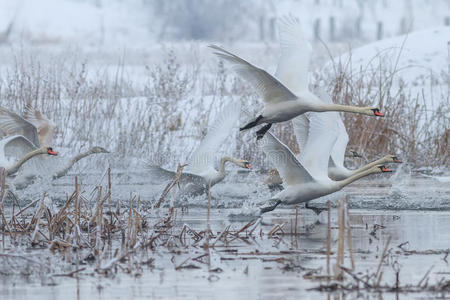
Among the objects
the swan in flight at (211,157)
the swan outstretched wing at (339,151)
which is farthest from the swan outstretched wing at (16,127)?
the swan outstretched wing at (339,151)

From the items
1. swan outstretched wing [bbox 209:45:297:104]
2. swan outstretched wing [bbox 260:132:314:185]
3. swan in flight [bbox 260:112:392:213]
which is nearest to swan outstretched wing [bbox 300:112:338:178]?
swan in flight [bbox 260:112:392:213]

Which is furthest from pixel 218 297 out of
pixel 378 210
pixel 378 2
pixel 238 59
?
pixel 378 2

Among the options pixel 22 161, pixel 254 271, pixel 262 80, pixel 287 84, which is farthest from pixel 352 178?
pixel 22 161

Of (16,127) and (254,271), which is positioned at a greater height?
(16,127)

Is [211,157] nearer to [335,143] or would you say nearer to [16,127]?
[335,143]

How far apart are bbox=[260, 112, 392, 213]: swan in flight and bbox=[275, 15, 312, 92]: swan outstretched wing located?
33.1 inches

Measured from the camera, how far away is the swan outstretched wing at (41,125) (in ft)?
47.8

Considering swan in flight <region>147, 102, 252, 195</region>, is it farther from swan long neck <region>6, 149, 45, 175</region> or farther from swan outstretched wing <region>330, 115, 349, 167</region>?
swan long neck <region>6, 149, 45, 175</region>

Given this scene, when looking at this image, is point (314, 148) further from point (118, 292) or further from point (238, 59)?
point (118, 292)

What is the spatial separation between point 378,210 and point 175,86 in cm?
626

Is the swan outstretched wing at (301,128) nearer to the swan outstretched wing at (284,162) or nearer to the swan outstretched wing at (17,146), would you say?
the swan outstretched wing at (284,162)

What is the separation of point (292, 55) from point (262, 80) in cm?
94

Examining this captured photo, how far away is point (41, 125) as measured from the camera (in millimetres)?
14625

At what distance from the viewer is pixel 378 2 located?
75.6m
